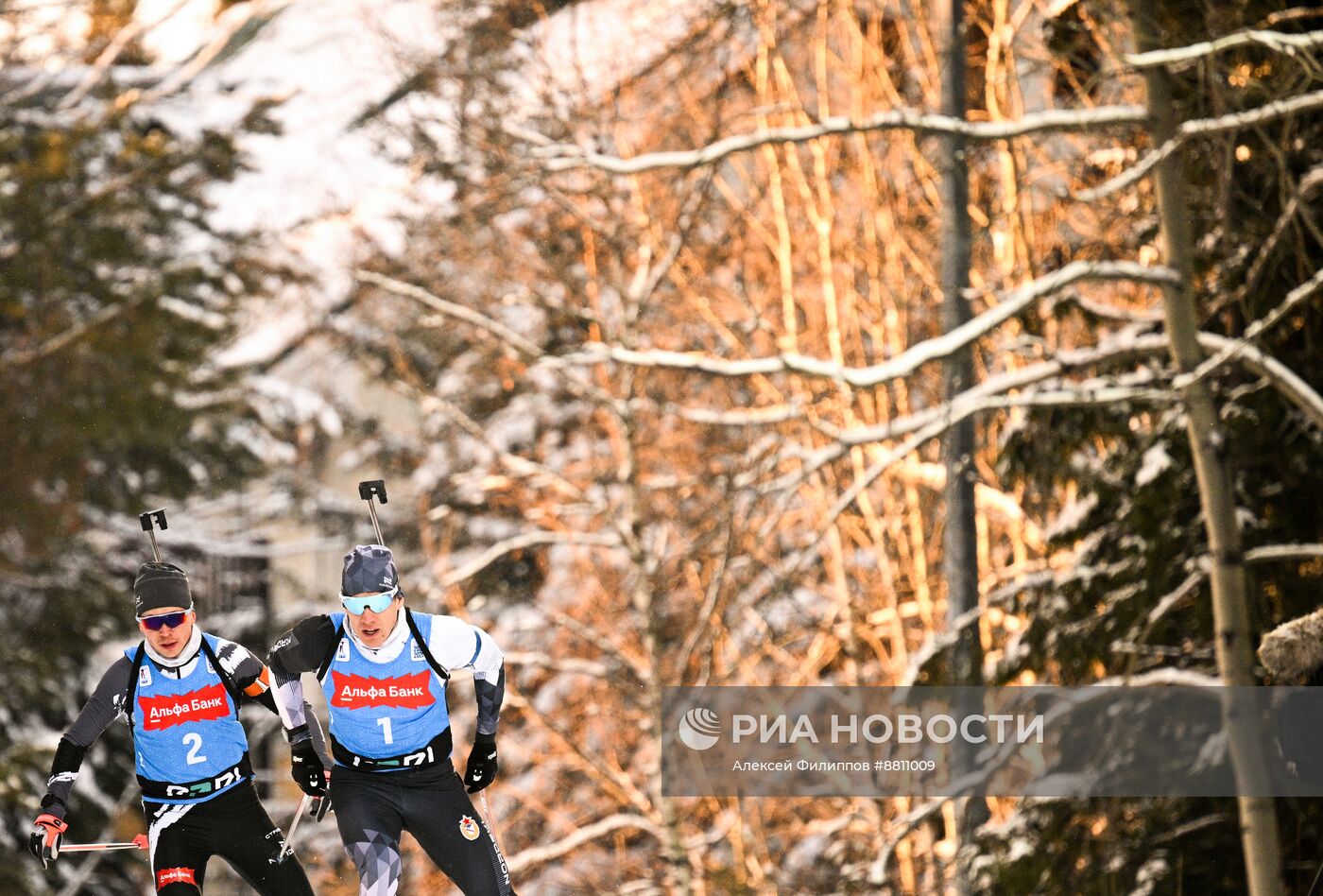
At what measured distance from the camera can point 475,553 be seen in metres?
26.9

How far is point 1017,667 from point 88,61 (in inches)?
883

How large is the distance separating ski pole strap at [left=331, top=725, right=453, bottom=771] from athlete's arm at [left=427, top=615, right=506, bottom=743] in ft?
0.41

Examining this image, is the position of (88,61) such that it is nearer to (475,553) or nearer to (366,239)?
(366,239)

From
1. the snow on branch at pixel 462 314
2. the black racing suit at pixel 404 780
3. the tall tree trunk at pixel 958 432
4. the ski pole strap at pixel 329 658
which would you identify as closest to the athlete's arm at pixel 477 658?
the black racing suit at pixel 404 780

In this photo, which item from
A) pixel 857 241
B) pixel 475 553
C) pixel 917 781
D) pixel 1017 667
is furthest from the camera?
pixel 475 553

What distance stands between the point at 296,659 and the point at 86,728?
2.66ft

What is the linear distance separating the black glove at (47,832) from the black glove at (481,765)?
121 cm

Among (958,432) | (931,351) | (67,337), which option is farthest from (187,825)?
(67,337)

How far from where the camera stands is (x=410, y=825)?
16.9 feet

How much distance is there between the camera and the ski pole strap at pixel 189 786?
204 inches

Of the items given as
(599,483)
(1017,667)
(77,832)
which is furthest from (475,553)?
(1017,667)

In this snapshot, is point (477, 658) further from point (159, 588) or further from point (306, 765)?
point (159, 588)

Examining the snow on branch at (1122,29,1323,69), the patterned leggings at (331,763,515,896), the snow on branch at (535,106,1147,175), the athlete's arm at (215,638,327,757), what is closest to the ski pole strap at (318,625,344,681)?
the athlete's arm at (215,638,327,757)

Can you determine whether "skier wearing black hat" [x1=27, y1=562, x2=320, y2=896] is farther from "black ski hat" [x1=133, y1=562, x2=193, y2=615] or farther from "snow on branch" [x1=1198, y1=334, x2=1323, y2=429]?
"snow on branch" [x1=1198, y1=334, x2=1323, y2=429]
